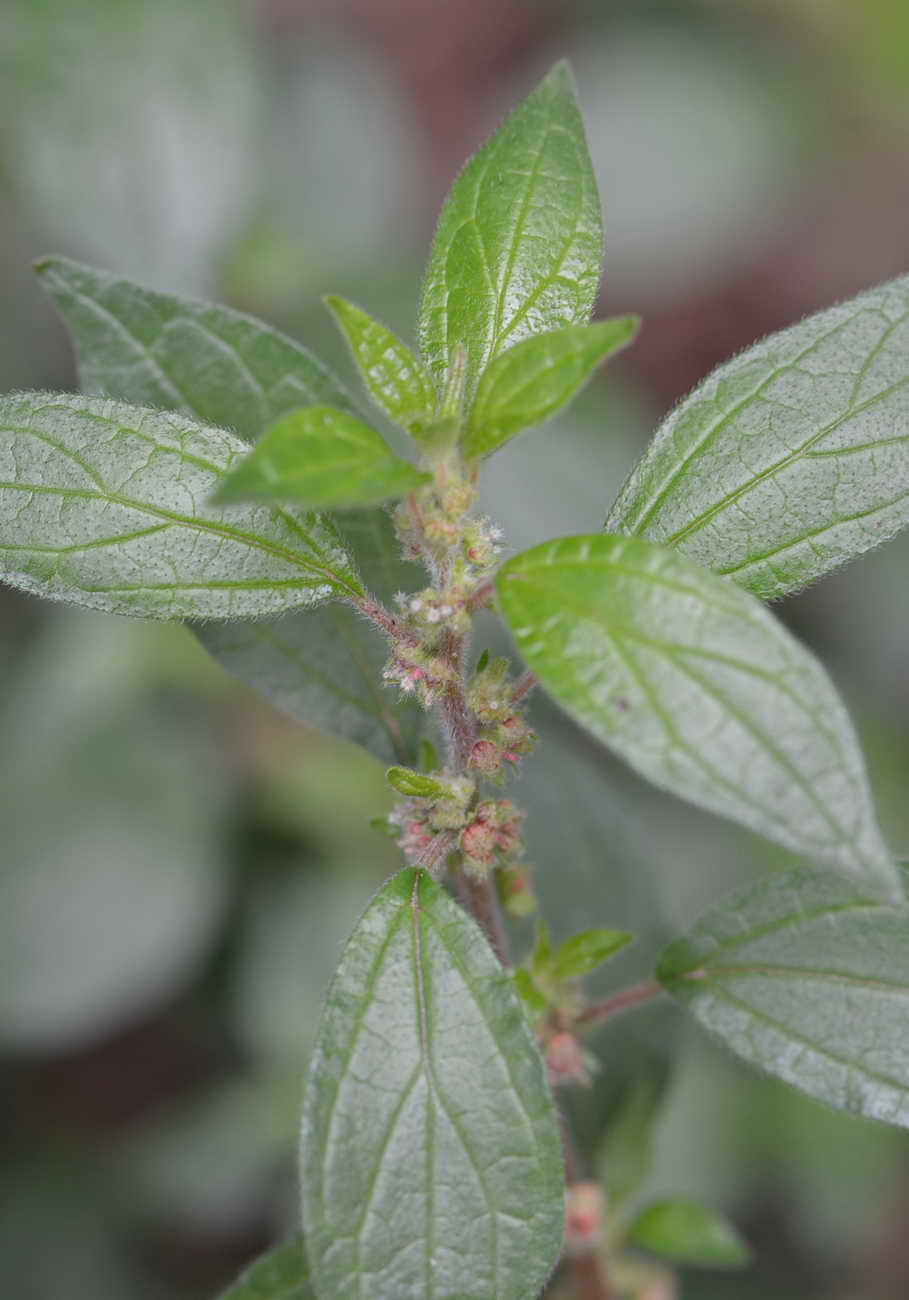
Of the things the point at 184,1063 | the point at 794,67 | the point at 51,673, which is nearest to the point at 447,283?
the point at 51,673

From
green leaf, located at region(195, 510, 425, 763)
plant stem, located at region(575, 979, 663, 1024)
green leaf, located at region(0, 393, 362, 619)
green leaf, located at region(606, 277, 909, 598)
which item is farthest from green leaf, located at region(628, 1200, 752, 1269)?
green leaf, located at region(0, 393, 362, 619)

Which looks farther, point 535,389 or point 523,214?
point 523,214

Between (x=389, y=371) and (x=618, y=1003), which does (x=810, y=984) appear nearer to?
(x=618, y=1003)

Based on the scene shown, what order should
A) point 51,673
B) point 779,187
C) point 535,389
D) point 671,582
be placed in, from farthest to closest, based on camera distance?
point 779,187 → point 51,673 → point 535,389 → point 671,582

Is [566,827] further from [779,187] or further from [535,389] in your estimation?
[779,187]

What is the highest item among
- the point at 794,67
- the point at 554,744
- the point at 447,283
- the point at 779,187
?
the point at 794,67

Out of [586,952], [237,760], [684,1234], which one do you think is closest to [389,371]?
[586,952]
